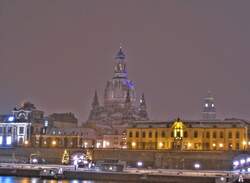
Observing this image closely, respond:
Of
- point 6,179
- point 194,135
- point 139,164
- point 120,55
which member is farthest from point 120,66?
point 6,179

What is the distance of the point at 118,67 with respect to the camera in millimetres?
193125

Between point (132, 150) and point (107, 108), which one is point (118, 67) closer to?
point (107, 108)

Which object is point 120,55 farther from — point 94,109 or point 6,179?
point 6,179

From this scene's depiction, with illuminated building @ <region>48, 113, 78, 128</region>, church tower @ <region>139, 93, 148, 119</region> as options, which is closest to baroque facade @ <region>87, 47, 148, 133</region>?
church tower @ <region>139, 93, 148, 119</region>

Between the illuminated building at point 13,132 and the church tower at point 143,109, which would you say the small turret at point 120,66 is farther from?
the illuminated building at point 13,132

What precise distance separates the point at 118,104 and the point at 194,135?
61.8 meters

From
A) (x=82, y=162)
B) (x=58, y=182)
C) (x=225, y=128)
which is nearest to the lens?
(x=58, y=182)

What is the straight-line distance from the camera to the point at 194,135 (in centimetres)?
12812

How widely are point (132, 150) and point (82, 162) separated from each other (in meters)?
15.3

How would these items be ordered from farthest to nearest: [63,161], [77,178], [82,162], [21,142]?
[21,142], [63,161], [82,162], [77,178]

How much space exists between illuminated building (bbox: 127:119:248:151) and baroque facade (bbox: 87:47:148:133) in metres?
41.8

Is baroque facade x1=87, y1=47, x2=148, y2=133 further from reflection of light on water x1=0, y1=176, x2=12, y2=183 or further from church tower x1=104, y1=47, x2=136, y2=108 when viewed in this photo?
reflection of light on water x1=0, y1=176, x2=12, y2=183

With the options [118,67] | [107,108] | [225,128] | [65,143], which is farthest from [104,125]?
[225,128]

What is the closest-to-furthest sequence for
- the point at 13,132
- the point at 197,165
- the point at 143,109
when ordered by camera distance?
the point at 197,165, the point at 13,132, the point at 143,109
